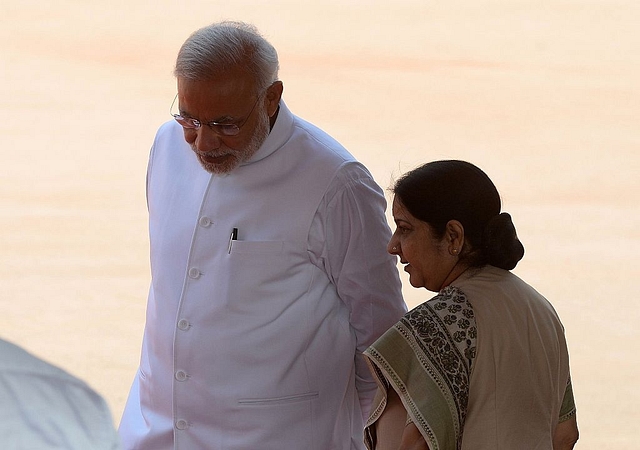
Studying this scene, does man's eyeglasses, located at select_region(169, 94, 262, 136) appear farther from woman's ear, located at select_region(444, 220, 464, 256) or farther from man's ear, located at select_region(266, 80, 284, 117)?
woman's ear, located at select_region(444, 220, 464, 256)

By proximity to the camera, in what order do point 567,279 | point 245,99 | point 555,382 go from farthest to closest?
point 567,279 < point 245,99 < point 555,382

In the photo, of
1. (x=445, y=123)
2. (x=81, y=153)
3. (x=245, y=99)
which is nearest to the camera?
(x=245, y=99)

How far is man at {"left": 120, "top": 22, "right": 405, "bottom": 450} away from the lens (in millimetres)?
2645

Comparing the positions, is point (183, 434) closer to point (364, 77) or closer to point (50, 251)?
point (50, 251)

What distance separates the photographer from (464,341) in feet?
7.60

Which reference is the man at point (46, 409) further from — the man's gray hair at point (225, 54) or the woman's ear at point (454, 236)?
the man's gray hair at point (225, 54)

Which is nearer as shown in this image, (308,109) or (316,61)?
(308,109)

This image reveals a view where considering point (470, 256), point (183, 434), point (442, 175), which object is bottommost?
point (183, 434)

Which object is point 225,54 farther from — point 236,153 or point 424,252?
point 424,252

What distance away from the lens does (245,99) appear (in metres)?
2.60

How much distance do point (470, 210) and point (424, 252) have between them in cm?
14

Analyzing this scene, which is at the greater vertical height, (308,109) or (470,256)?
(470,256)

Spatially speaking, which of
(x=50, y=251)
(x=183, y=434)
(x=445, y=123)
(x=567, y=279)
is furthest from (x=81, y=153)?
(x=183, y=434)

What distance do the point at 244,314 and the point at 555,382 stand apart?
0.75m
